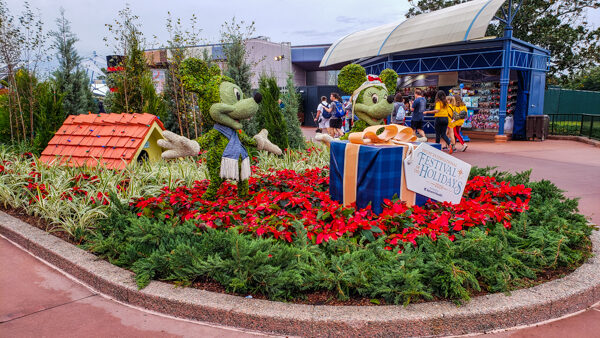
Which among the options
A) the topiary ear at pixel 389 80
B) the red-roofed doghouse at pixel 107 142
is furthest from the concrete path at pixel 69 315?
the topiary ear at pixel 389 80

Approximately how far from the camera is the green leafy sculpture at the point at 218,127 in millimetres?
4133

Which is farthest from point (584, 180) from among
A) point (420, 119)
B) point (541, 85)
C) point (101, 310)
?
point (541, 85)

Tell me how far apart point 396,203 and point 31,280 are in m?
3.40

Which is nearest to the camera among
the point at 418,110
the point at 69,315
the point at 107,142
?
the point at 69,315

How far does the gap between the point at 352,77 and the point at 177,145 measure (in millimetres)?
2346

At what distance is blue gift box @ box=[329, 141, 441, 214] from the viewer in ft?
12.8

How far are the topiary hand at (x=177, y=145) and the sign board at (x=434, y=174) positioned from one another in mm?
2157

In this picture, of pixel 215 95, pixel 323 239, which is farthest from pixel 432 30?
pixel 323 239

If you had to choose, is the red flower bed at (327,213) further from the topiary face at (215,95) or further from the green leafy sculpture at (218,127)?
the topiary face at (215,95)

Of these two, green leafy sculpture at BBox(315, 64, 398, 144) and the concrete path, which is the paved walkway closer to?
the concrete path

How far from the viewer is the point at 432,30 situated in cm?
1535

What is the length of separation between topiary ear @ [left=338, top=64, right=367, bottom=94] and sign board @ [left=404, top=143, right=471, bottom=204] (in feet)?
5.15

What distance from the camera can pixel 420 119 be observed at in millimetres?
11336

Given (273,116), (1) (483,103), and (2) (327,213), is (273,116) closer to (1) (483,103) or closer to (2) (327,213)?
(2) (327,213)
